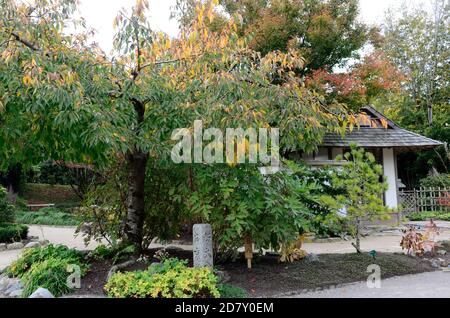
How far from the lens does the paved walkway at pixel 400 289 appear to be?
5.75 m

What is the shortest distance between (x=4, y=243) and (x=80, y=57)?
8677 millimetres

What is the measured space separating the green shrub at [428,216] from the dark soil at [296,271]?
974 centimetres

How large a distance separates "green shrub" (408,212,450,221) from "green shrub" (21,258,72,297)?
14518mm

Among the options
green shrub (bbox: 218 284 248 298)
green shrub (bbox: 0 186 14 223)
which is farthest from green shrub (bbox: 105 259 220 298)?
green shrub (bbox: 0 186 14 223)

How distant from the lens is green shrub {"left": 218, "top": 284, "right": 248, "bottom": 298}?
5469mm

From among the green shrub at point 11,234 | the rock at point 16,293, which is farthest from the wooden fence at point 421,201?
the rock at point 16,293

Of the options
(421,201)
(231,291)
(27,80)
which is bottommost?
(231,291)

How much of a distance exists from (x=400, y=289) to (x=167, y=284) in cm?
337

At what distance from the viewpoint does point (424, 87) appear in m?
24.0

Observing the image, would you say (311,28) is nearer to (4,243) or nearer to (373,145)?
(373,145)

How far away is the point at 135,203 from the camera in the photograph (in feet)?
24.0

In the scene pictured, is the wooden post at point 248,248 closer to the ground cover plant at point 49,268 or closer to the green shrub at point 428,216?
the ground cover plant at point 49,268

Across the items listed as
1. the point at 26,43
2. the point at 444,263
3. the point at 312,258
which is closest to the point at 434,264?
the point at 444,263

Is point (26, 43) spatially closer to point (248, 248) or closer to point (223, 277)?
point (223, 277)
